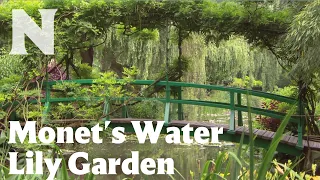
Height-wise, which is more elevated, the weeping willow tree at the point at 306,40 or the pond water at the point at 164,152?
the weeping willow tree at the point at 306,40

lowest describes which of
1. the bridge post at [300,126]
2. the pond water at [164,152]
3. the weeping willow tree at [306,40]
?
the pond water at [164,152]

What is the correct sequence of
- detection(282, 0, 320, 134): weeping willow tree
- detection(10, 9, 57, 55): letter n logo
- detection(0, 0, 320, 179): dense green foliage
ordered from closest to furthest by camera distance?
detection(282, 0, 320, 134): weeping willow tree → detection(0, 0, 320, 179): dense green foliage → detection(10, 9, 57, 55): letter n logo

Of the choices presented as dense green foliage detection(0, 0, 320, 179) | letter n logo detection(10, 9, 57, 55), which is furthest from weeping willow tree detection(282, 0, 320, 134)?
letter n logo detection(10, 9, 57, 55)

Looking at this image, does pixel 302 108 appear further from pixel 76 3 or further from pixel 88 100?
pixel 76 3

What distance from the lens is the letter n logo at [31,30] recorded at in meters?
4.58

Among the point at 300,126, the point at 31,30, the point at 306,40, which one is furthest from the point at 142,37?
the point at 306,40

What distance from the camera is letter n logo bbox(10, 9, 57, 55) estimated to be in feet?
15.0

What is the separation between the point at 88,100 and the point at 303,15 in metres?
2.05

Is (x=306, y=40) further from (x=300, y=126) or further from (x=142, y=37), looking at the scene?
(x=142, y=37)

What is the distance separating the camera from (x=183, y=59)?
5918 millimetres

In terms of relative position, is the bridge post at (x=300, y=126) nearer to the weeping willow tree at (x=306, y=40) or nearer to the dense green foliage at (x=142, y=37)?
the dense green foliage at (x=142, y=37)

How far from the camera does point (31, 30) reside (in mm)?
4582

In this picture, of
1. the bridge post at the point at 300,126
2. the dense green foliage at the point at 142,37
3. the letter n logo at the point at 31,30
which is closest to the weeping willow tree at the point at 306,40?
the dense green foliage at the point at 142,37

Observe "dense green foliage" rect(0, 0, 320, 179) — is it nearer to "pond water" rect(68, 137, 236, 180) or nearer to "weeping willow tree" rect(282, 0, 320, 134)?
"weeping willow tree" rect(282, 0, 320, 134)
